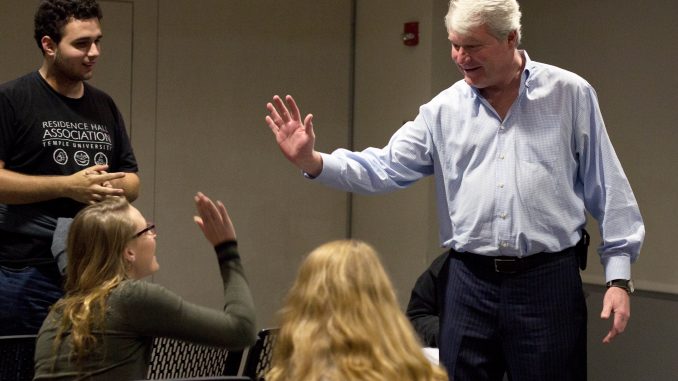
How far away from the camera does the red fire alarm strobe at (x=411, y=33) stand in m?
5.16

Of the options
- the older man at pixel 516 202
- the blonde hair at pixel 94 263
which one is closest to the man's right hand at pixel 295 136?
the older man at pixel 516 202

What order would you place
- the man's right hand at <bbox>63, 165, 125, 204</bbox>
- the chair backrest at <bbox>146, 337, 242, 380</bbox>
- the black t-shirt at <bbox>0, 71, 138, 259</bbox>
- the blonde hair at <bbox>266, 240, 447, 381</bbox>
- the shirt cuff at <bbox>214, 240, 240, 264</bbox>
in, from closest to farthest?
the blonde hair at <bbox>266, 240, 447, 381</bbox>, the shirt cuff at <bbox>214, 240, 240, 264</bbox>, the chair backrest at <bbox>146, 337, 242, 380</bbox>, the man's right hand at <bbox>63, 165, 125, 204</bbox>, the black t-shirt at <bbox>0, 71, 138, 259</bbox>

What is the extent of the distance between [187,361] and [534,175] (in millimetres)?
1066

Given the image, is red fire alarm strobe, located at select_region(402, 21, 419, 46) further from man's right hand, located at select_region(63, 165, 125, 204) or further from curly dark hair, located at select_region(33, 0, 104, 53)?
man's right hand, located at select_region(63, 165, 125, 204)

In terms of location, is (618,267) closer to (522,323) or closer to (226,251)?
(522,323)

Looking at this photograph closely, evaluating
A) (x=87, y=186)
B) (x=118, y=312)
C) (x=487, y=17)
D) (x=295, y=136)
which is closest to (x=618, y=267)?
(x=487, y=17)

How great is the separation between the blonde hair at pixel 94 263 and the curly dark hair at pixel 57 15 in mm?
845

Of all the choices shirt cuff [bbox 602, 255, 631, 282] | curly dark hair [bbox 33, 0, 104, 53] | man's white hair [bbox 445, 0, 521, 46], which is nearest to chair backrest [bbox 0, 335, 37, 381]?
curly dark hair [bbox 33, 0, 104, 53]

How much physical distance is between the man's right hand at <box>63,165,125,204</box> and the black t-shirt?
15 centimetres

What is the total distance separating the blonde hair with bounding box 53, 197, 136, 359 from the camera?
2363 mm

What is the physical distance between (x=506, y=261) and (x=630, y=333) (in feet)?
7.42

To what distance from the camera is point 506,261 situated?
2.63m

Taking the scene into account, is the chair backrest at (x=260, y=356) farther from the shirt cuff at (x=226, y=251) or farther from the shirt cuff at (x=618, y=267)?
the shirt cuff at (x=618, y=267)

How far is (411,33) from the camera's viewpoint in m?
5.18
